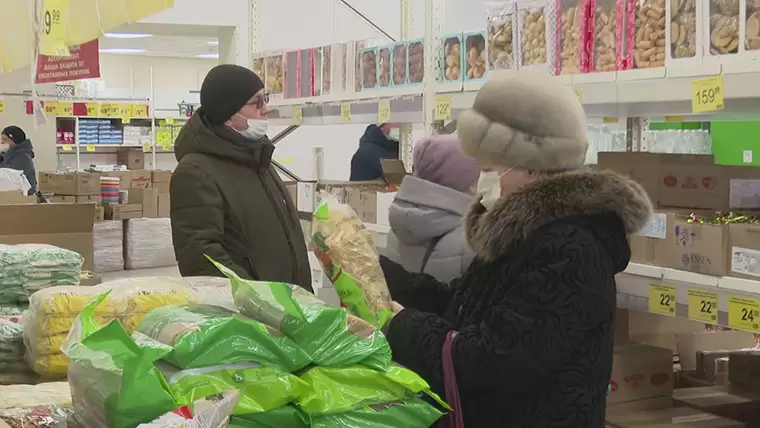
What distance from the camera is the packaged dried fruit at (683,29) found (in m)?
2.28

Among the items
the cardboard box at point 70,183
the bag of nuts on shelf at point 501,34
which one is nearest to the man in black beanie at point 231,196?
the bag of nuts on shelf at point 501,34

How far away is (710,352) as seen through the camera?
3.17 m

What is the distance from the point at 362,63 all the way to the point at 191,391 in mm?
2733

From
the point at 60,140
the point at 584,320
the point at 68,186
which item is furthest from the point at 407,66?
the point at 60,140

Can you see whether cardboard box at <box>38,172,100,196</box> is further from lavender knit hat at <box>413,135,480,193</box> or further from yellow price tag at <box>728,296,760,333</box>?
yellow price tag at <box>728,296,760,333</box>

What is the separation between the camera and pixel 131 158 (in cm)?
1277

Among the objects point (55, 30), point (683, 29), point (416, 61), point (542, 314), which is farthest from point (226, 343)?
point (55, 30)

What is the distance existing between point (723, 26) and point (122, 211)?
857 centimetres

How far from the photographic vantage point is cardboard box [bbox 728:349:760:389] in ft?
9.55

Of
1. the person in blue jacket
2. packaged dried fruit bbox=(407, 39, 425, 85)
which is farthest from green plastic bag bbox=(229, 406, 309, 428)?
the person in blue jacket

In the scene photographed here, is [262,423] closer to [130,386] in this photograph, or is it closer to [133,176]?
[130,386]

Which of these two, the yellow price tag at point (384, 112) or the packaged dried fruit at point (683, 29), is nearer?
the packaged dried fruit at point (683, 29)

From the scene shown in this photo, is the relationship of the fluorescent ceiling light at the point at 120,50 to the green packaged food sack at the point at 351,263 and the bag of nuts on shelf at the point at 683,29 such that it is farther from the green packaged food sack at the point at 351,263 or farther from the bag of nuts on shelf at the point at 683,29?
the green packaged food sack at the point at 351,263

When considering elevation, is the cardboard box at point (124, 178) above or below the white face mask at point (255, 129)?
below
